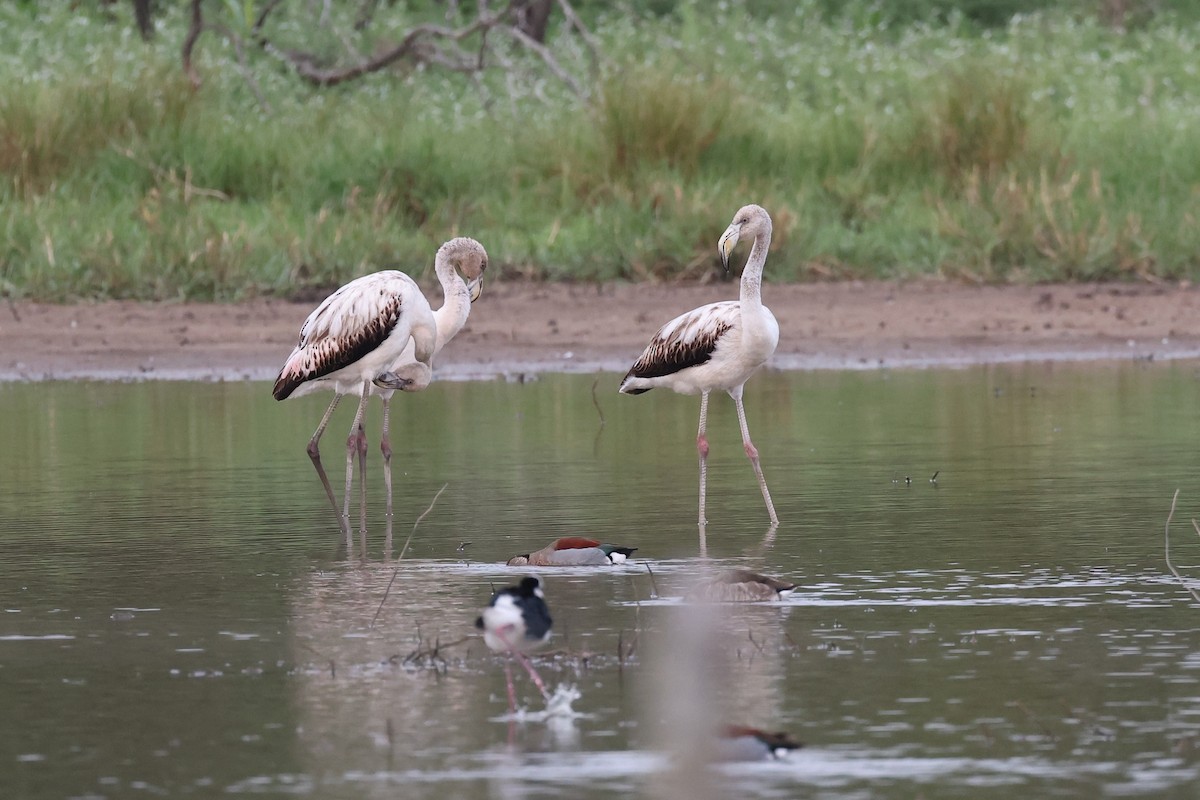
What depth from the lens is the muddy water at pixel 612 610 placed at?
529 centimetres

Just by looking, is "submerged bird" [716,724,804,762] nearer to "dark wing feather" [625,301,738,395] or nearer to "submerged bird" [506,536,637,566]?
"submerged bird" [506,536,637,566]

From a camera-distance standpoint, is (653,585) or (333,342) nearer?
(653,585)

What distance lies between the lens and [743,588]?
7273 millimetres

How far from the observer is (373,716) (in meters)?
5.75

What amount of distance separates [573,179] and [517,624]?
12.7 meters

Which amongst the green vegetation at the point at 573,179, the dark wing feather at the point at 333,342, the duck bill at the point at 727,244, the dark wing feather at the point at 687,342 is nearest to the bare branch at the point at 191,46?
the green vegetation at the point at 573,179

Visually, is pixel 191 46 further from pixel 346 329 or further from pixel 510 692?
pixel 510 692

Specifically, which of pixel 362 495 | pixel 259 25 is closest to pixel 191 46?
pixel 259 25

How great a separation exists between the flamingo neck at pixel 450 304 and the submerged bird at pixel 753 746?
535cm

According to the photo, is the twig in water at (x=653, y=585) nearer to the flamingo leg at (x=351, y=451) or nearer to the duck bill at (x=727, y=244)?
the flamingo leg at (x=351, y=451)

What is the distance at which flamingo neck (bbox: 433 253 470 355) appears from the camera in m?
10.5

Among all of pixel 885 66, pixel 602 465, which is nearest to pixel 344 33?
pixel 885 66

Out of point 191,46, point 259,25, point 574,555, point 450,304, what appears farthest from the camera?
point 259,25

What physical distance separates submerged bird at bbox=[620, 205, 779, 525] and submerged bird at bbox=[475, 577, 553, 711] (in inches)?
141
